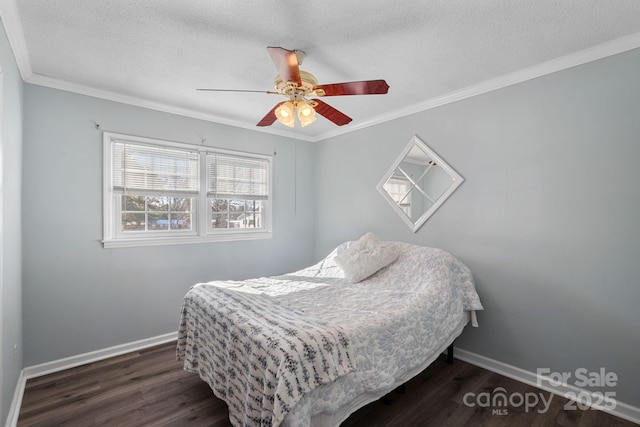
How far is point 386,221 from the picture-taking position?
368cm

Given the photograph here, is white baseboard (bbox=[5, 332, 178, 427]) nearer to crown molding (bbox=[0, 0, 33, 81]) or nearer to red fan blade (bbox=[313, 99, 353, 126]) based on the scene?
crown molding (bbox=[0, 0, 33, 81])

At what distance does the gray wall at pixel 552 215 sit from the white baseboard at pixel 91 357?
122 inches

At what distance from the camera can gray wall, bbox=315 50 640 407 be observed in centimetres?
215

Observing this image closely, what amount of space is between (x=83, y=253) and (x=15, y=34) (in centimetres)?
180

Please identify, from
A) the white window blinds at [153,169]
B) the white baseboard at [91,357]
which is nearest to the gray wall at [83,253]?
the white baseboard at [91,357]

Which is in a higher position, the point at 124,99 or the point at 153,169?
the point at 124,99

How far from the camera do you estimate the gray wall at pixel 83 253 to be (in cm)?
264

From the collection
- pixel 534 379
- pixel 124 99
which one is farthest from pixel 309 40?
pixel 534 379

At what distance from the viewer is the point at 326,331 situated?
5.57 ft

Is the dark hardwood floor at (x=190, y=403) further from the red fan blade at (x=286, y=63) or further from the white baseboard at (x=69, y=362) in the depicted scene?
the red fan blade at (x=286, y=63)

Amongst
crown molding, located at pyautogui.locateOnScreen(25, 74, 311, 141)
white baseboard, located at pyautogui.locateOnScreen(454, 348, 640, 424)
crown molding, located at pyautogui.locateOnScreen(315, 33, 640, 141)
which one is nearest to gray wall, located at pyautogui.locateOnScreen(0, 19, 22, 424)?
crown molding, located at pyautogui.locateOnScreen(25, 74, 311, 141)

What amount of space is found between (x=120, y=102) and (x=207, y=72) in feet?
3.90

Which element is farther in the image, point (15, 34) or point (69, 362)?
point (69, 362)

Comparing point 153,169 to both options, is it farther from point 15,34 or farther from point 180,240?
point 15,34
